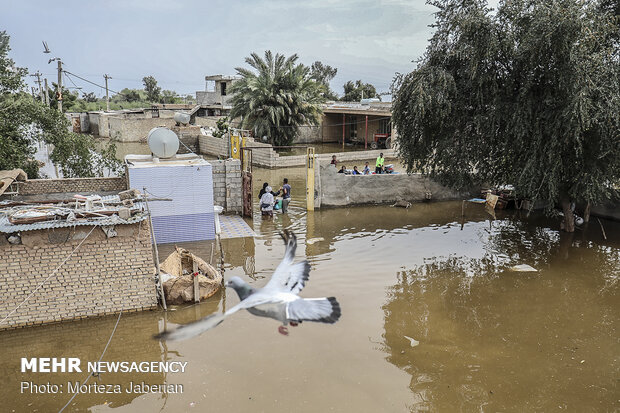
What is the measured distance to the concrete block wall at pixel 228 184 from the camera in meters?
15.9

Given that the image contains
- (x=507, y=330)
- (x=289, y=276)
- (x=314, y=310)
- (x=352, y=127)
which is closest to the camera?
(x=314, y=310)

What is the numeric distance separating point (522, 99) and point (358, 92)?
1866 inches

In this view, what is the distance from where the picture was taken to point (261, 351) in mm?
8008

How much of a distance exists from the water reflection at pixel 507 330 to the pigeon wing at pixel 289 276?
11.0ft

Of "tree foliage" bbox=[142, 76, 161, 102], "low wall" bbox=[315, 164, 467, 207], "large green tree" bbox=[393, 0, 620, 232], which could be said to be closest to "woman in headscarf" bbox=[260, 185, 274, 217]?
"low wall" bbox=[315, 164, 467, 207]

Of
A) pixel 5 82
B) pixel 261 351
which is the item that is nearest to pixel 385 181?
pixel 261 351

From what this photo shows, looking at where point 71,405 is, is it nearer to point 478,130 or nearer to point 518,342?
point 518,342

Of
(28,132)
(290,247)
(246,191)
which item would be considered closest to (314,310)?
(290,247)

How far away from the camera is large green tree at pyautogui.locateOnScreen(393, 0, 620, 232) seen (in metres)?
12.1

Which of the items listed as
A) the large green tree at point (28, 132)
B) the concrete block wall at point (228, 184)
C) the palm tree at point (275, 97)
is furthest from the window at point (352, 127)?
the large green tree at point (28, 132)

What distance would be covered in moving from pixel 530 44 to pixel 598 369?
896 cm

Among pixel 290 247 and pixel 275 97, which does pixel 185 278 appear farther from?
pixel 275 97

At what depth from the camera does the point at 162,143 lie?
13.3 metres

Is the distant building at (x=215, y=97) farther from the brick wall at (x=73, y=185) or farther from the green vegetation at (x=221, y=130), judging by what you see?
the brick wall at (x=73, y=185)
